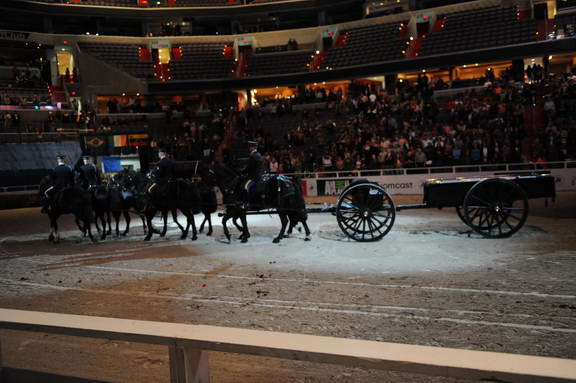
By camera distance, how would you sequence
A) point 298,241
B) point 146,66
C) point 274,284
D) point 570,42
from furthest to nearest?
point 146,66 → point 570,42 → point 298,241 → point 274,284

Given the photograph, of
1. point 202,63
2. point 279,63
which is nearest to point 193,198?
point 279,63

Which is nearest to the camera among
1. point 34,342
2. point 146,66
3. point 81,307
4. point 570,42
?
point 34,342

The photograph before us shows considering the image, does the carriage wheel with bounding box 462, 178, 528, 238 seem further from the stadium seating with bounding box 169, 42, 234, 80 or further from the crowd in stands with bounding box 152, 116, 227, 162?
the stadium seating with bounding box 169, 42, 234, 80

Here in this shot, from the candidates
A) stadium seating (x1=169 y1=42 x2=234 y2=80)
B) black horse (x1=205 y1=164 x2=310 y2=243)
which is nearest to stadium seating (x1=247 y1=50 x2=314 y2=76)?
stadium seating (x1=169 y1=42 x2=234 y2=80)

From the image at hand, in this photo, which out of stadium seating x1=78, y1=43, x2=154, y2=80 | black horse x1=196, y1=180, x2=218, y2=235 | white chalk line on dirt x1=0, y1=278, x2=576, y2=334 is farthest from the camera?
stadium seating x1=78, y1=43, x2=154, y2=80

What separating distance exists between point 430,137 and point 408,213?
7.47m

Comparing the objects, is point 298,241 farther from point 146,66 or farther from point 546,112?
point 146,66

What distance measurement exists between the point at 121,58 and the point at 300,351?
40225 millimetres

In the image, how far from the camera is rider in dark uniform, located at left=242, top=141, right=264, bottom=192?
1064cm

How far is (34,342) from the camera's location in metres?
4.90

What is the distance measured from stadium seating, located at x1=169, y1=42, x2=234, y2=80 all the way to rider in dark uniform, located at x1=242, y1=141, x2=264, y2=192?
28872 millimetres

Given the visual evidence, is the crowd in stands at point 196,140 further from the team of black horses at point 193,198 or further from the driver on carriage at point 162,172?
the driver on carriage at point 162,172

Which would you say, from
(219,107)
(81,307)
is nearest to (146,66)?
(219,107)

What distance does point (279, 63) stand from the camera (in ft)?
123
